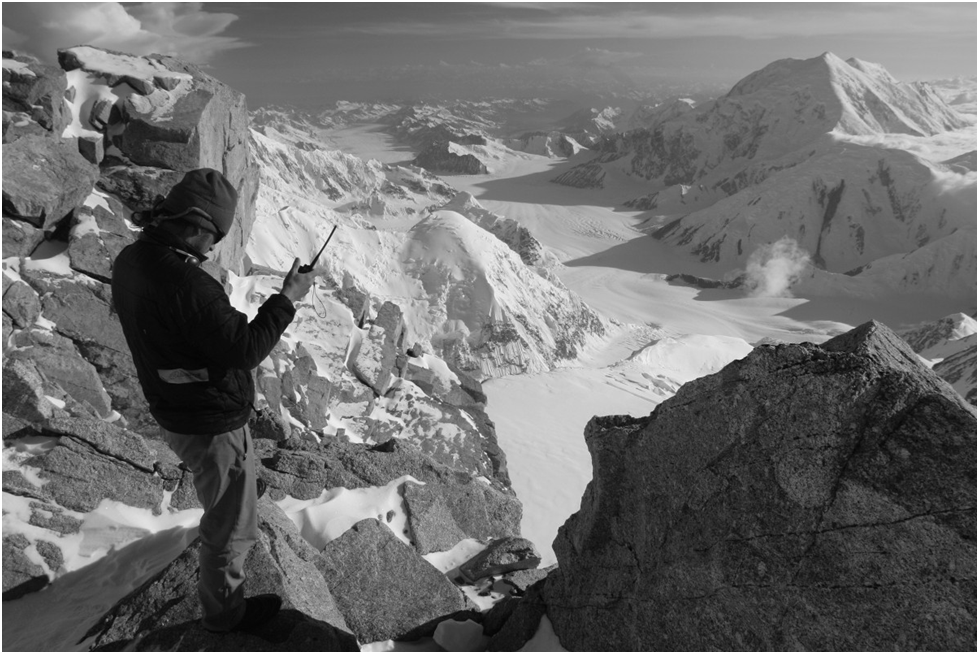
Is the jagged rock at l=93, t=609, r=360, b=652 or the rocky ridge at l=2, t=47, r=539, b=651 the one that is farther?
the rocky ridge at l=2, t=47, r=539, b=651

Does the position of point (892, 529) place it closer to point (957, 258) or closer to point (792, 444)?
point (792, 444)

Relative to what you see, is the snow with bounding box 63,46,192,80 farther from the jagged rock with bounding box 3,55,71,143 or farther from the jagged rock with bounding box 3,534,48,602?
the jagged rock with bounding box 3,534,48,602

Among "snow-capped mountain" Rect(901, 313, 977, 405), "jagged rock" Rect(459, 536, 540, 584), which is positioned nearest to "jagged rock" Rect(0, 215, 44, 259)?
"jagged rock" Rect(459, 536, 540, 584)

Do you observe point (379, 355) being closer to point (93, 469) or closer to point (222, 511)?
point (93, 469)

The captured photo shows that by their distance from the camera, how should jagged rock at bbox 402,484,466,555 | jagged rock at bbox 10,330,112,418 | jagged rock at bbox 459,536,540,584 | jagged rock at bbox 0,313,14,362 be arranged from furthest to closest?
jagged rock at bbox 10,330,112,418, jagged rock at bbox 0,313,14,362, jagged rock at bbox 402,484,466,555, jagged rock at bbox 459,536,540,584

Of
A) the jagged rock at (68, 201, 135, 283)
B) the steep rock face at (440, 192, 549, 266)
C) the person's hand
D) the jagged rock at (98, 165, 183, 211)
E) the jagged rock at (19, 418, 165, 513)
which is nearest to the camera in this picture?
the person's hand

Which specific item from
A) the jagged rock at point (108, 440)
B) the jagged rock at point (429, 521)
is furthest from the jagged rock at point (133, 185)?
the jagged rock at point (429, 521)
